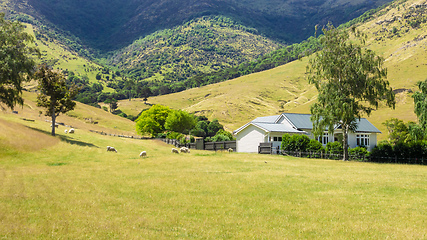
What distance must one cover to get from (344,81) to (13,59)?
152ft

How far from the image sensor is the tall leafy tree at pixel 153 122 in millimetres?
115375

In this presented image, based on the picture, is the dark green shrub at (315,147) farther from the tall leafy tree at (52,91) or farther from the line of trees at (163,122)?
the line of trees at (163,122)

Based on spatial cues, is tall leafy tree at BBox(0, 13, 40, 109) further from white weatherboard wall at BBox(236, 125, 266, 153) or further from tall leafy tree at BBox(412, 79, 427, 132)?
tall leafy tree at BBox(412, 79, 427, 132)

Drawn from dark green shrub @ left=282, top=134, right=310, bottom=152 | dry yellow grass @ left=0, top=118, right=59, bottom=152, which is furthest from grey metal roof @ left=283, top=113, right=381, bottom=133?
dry yellow grass @ left=0, top=118, right=59, bottom=152

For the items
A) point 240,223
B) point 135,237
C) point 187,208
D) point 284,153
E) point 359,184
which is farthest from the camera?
point 284,153

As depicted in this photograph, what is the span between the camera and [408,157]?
46094 mm

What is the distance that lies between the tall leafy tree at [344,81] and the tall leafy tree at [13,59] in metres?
42.3

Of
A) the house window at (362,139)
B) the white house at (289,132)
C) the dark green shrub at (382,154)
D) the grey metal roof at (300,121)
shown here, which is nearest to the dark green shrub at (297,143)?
the white house at (289,132)

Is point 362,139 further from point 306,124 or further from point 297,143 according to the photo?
point 297,143

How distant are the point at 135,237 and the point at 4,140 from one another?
33156 millimetres

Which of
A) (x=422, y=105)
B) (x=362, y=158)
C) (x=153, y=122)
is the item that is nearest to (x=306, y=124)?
(x=362, y=158)

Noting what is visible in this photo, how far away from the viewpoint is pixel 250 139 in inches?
2640

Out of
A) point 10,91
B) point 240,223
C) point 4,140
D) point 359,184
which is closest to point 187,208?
point 240,223

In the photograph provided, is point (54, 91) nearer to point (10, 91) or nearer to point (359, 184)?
point (10, 91)
